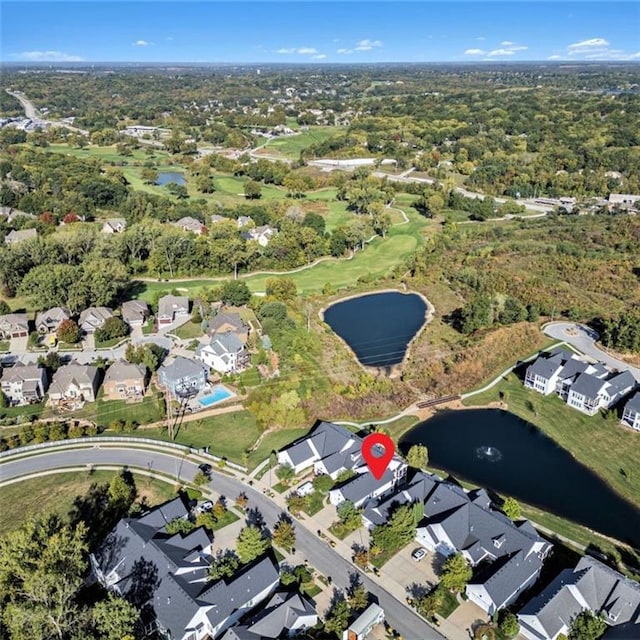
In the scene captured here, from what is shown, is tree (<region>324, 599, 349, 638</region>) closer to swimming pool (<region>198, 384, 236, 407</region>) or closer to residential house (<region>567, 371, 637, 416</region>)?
swimming pool (<region>198, 384, 236, 407</region>)

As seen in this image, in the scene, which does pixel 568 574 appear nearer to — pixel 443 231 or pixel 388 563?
pixel 388 563

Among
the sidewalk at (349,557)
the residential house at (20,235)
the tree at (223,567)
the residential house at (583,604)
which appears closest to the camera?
the residential house at (583,604)

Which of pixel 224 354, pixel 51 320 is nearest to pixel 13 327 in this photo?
pixel 51 320

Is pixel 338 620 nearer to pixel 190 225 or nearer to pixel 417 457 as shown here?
pixel 417 457

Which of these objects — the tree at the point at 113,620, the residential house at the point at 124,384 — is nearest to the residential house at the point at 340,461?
the tree at the point at 113,620

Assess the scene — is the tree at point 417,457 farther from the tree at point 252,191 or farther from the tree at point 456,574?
the tree at point 252,191

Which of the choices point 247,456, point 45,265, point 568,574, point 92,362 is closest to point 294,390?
point 247,456

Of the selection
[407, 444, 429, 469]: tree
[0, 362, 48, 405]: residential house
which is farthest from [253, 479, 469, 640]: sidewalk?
[0, 362, 48, 405]: residential house
